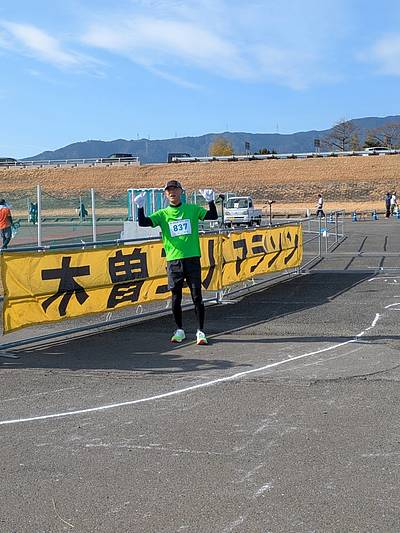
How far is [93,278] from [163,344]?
4.76ft

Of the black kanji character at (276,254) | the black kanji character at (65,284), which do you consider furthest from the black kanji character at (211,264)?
the black kanji character at (65,284)

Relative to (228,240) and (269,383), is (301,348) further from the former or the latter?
(228,240)

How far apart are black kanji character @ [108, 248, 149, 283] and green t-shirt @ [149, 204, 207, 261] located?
50.6 inches

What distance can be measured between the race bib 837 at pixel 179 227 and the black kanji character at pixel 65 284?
1400mm

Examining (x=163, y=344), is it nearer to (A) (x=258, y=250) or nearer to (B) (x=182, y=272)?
(B) (x=182, y=272)

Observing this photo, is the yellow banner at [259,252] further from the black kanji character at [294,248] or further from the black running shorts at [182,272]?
the black running shorts at [182,272]

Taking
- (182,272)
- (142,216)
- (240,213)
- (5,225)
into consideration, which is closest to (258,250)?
(182,272)

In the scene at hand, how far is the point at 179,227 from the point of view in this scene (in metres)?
9.29

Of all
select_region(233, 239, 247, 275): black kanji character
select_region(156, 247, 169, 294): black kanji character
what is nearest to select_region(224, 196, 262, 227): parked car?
select_region(233, 239, 247, 275): black kanji character

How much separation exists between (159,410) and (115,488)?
175cm

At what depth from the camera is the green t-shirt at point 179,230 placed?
9281 mm

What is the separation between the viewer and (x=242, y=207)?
44.4 meters

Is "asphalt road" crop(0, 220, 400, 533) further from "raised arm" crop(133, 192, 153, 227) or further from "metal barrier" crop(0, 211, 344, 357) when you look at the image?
"raised arm" crop(133, 192, 153, 227)

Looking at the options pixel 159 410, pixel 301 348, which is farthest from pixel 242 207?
pixel 159 410
